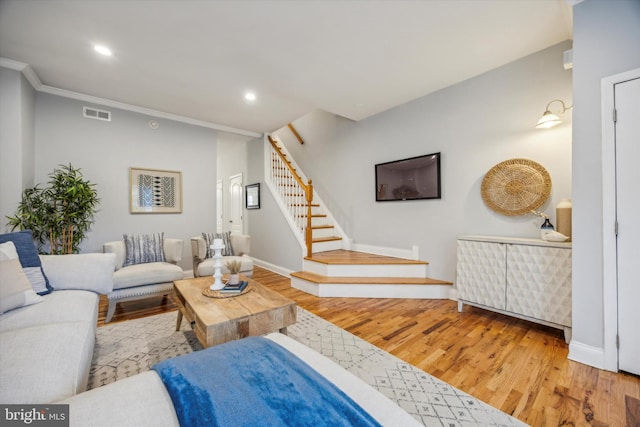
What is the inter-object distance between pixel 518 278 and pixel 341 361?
1855 millimetres

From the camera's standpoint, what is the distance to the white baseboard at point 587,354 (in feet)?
6.08

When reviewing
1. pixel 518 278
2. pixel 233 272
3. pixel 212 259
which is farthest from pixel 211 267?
pixel 518 278

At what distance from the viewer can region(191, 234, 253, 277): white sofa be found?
3.28 m

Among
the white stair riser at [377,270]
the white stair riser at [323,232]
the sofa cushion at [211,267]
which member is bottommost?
the white stair riser at [377,270]

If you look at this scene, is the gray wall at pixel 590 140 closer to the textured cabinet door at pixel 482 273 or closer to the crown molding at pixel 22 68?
the textured cabinet door at pixel 482 273

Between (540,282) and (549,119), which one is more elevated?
(549,119)

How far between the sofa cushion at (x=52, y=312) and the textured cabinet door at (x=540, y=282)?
336 centimetres

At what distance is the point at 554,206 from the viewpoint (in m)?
2.52

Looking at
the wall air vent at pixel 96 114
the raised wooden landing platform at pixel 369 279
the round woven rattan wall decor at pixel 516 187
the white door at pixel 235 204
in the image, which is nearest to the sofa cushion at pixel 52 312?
the raised wooden landing platform at pixel 369 279

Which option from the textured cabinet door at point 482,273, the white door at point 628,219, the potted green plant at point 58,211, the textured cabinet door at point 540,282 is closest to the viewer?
the white door at point 628,219

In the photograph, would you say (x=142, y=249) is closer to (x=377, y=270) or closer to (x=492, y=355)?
(x=377, y=270)

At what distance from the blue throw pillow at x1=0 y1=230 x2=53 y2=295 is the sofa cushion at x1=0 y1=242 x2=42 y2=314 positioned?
9cm

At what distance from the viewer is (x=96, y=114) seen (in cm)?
365

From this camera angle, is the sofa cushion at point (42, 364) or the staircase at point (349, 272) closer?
the sofa cushion at point (42, 364)
